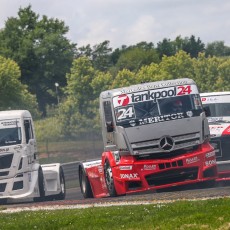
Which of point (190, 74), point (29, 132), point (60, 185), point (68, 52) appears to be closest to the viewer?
point (29, 132)

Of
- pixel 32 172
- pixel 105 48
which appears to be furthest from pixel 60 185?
pixel 105 48

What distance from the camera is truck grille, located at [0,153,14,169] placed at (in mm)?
23364

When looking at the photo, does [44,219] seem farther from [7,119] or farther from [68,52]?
[68,52]

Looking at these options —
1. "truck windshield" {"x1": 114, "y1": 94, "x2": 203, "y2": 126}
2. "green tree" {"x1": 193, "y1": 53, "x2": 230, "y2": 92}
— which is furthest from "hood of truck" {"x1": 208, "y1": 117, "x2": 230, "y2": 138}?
"green tree" {"x1": 193, "y1": 53, "x2": 230, "y2": 92}

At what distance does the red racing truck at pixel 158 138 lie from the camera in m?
20.6

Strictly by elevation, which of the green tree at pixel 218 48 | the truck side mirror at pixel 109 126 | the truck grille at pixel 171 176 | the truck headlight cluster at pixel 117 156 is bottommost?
the truck grille at pixel 171 176

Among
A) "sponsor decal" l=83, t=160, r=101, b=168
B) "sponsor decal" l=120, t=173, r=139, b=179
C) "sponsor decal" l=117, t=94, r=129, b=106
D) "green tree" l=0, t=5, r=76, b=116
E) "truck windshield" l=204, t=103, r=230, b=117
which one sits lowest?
"sponsor decal" l=120, t=173, r=139, b=179

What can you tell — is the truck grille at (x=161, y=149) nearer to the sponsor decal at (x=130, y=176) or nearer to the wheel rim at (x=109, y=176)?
the sponsor decal at (x=130, y=176)

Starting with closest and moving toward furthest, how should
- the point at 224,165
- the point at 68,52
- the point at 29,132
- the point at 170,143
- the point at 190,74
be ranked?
1. the point at 170,143
2. the point at 224,165
3. the point at 29,132
4. the point at 190,74
5. the point at 68,52

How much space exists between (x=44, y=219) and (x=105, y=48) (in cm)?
10064

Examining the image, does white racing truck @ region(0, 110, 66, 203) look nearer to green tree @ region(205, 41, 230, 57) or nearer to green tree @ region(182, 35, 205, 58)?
green tree @ region(182, 35, 205, 58)

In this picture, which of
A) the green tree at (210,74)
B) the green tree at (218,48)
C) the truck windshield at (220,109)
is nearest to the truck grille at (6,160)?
the truck windshield at (220,109)

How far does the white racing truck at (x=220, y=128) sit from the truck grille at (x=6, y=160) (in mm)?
5250

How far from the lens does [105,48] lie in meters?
115
